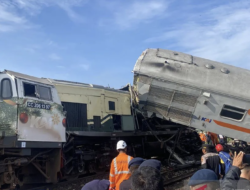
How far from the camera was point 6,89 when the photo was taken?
7977 millimetres

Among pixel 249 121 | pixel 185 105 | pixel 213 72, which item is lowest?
pixel 249 121

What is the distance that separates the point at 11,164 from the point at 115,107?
5525mm

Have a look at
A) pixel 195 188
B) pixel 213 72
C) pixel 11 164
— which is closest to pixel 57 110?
pixel 11 164

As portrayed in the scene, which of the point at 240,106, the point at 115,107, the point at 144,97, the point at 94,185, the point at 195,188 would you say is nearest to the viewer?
the point at 195,188

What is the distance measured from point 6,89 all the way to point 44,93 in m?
1.15

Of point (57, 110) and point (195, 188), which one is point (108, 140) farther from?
point (195, 188)

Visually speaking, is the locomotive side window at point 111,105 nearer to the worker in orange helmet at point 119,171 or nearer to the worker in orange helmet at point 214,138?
the worker in orange helmet at point 214,138

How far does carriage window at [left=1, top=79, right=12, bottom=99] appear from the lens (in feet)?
25.9

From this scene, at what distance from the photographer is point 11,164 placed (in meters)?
7.66

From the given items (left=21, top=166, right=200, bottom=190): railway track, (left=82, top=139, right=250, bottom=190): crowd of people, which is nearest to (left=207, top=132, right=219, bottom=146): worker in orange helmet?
(left=21, top=166, right=200, bottom=190): railway track

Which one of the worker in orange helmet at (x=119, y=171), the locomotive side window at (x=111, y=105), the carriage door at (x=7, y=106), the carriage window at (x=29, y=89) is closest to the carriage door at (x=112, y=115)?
the locomotive side window at (x=111, y=105)

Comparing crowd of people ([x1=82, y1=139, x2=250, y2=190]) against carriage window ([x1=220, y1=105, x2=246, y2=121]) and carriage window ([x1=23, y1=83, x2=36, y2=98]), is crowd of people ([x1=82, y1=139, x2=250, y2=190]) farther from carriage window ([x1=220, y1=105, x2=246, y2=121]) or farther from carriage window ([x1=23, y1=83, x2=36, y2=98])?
carriage window ([x1=220, y1=105, x2=246, y2=121])

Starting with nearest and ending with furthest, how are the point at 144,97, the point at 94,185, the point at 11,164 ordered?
the point at 94,185
the point at 11,164
the point at 144,97

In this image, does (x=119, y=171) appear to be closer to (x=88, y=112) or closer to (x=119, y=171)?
(x=119, y=171)
